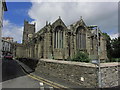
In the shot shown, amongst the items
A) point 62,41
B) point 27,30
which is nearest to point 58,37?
point 62,41

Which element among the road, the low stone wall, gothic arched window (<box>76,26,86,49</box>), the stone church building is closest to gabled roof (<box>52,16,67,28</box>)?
the stone church building

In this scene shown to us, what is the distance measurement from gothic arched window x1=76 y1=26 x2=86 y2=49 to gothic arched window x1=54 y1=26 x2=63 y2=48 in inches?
225

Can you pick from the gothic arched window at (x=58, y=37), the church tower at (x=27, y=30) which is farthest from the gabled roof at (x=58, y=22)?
the church tower at (x=27, y=30)

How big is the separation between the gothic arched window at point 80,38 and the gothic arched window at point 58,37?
5.71 m

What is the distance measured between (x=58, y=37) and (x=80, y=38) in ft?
25.6

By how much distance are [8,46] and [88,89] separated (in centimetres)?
10007

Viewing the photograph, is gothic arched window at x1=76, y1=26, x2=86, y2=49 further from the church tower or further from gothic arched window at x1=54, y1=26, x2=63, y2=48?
the church tower

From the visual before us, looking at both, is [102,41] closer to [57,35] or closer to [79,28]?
[79,28]

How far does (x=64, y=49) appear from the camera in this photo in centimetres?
3212

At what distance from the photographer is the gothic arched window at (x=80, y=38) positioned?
3528 centimetres

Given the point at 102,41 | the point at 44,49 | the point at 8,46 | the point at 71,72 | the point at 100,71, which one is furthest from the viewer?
the point at 8,46

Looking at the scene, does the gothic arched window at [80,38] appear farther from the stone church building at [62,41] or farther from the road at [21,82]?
the road at [21,82]

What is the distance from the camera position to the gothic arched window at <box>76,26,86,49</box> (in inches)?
1389

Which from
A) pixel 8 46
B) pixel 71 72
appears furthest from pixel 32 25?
pixel 71 72
